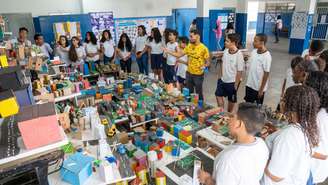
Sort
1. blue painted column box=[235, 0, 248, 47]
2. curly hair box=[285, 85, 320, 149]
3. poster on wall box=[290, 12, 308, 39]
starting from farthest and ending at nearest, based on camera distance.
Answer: blue painted column box=[235, 0, 248, 47], poster on wall box=[290, 12, 308, 39], curly hair box=[285, 85, 320, 149]

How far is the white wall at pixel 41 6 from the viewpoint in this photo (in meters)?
6.77

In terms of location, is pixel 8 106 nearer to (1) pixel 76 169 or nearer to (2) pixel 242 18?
(1) pixel 76 169

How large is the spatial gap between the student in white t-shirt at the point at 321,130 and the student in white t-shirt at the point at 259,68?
1505 mm

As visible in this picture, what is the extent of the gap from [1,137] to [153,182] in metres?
1.28

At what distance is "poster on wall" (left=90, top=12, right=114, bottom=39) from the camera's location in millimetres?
7939

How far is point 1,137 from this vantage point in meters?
1.49

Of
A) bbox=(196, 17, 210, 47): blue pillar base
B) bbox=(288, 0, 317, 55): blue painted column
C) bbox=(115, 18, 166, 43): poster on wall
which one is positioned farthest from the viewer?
bbox=(288, 0, 317, 55): blue painted column

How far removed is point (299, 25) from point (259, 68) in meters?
7.55

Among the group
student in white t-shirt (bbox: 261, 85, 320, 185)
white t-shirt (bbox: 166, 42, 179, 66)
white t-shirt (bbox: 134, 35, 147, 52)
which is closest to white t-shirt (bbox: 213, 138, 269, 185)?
student in white t-shirt (bbox: 261, 85, 320, 185)

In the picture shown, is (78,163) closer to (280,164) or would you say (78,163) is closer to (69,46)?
(280,164)

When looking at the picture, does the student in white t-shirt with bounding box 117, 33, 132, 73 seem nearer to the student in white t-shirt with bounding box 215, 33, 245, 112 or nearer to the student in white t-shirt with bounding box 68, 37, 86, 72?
the student in white t-shirt with bounding box 68, 37, 86, 72

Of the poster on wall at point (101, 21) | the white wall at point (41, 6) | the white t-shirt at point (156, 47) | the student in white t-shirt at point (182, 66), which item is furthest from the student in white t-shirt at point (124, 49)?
the white wall at point (41, 6)

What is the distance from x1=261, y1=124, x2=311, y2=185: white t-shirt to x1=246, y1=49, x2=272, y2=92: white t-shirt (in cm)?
220

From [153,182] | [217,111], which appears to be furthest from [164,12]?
[153,182]
